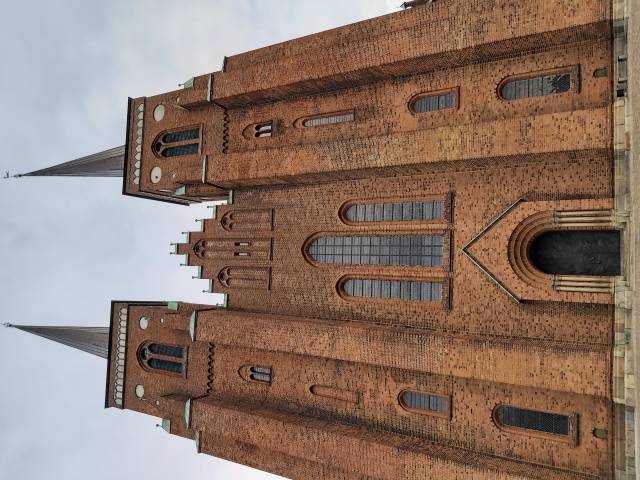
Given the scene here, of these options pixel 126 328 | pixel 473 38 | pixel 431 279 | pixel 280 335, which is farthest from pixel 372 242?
pixel 126 328

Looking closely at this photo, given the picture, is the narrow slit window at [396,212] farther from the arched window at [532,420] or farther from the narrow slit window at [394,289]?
the arched window at [532,420]

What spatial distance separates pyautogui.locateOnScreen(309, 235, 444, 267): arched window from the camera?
58.9 ft

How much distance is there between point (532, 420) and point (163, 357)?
14.9 metres

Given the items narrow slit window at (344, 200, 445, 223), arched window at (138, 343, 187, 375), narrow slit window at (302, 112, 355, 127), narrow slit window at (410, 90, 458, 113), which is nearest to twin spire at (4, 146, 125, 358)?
arched window at (138, 343, 187, 375)

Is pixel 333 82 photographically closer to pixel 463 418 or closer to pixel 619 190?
pixel 619 190

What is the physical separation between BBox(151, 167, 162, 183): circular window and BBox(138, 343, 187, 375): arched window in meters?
6.81

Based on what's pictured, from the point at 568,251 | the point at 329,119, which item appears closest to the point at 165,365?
the point at 329,119

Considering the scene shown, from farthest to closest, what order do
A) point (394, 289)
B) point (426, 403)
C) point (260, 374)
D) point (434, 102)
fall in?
point (260, 374) < point (394, 289) < point (434, 102) < point (426, 403)

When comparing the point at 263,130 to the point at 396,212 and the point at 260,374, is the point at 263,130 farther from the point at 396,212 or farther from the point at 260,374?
the point at 260,374

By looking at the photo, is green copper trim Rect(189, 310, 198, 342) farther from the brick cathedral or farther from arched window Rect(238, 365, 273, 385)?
arched window Rect(238, 365, 273, 385)

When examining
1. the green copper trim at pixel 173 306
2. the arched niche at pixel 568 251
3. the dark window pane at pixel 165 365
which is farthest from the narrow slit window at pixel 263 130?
the dark window pane at pixel 165 365

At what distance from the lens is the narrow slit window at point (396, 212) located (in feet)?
58.7

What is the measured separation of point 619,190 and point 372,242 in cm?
744

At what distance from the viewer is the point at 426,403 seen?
695 inches
